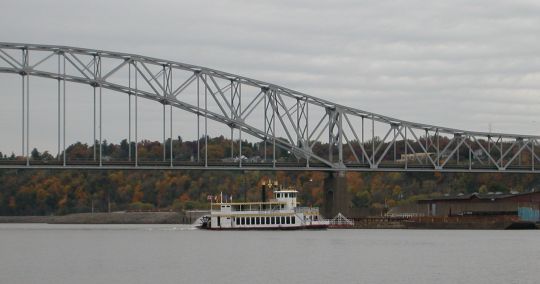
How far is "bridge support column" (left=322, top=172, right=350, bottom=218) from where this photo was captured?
156500 mm

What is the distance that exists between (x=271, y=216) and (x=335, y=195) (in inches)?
973

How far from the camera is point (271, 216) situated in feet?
440

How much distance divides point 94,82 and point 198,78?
540 inches

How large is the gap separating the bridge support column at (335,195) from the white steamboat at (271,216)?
19.7m
